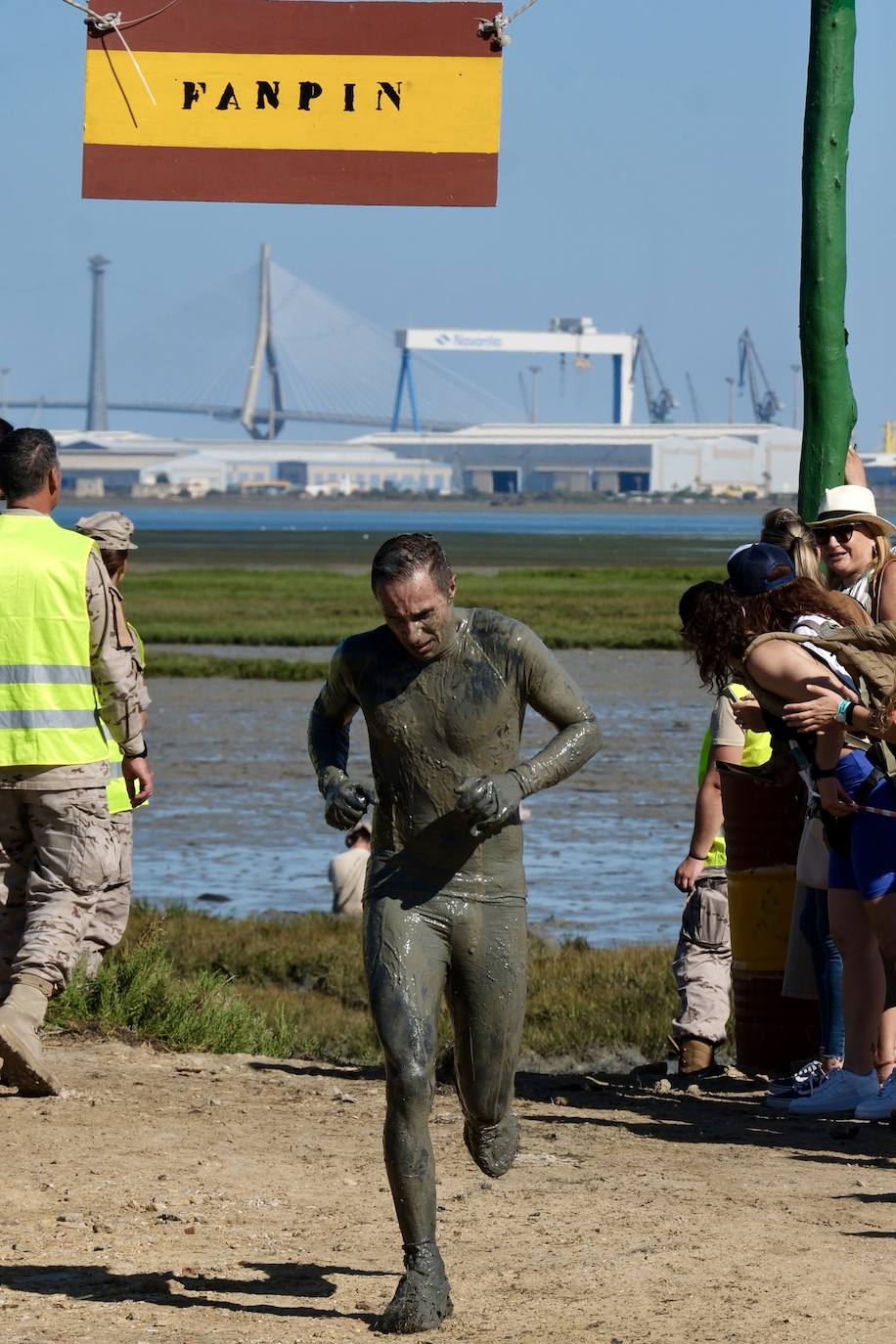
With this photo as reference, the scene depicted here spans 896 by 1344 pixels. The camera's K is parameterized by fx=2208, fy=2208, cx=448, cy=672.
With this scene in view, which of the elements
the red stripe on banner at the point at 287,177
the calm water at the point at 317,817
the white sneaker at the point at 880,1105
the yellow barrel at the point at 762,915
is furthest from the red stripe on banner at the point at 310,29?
the calm water at the point at 317,817

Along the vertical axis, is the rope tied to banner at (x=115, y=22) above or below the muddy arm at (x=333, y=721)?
above

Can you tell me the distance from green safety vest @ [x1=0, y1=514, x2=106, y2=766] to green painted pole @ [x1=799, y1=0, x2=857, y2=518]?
2784 mm

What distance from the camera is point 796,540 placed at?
23.0 ft

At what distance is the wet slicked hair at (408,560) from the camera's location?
5031 millimetres

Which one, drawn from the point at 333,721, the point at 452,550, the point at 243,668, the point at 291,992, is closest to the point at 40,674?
the point at 333,721

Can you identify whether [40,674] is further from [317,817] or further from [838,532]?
[317,817]

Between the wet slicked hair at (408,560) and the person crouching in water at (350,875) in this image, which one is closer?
the wet slicked hair at (408,560)

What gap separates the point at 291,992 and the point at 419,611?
20.9 feet

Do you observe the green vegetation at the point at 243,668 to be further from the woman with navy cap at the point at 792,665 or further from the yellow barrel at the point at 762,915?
the woman with navy cap at the point at 792,665

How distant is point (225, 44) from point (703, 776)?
3.19 metres

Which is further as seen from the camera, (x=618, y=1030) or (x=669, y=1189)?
(x=618, y=1030)

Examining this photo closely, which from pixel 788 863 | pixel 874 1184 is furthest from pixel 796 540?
pixel 874 1184

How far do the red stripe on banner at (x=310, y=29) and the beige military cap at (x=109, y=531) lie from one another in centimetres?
172

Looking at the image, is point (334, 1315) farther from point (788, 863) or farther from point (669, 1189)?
point (788, 863)
